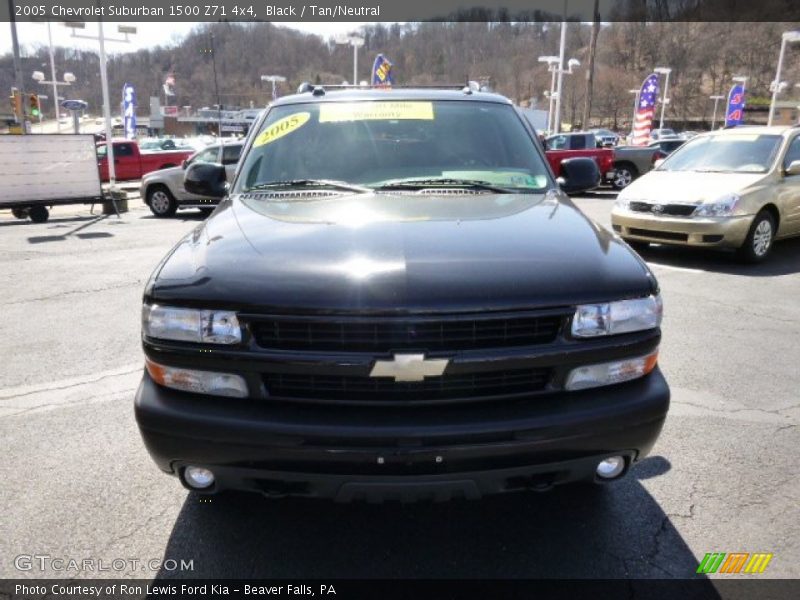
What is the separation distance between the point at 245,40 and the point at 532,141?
297ft

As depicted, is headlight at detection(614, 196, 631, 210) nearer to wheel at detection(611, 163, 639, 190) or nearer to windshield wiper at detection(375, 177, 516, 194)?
windshield wiper at detection(375, 177, 516, 194)

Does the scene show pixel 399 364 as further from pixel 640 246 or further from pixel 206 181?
pixel 640 246

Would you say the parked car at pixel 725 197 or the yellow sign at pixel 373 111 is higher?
the yellow sign at pixel 373 111

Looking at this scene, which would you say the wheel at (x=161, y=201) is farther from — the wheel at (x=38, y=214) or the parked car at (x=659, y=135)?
the parked car at (x=659, y=135)

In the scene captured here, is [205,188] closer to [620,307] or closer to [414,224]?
[414,224]

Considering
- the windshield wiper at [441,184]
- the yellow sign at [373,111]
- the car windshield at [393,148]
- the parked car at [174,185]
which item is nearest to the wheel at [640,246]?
the car windshield at [393,148]

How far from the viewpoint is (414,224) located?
2611 mm

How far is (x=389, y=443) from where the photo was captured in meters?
2.09

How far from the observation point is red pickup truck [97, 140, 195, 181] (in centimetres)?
2277

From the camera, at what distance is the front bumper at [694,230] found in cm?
794

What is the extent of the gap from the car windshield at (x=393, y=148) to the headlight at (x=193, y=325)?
4.18 feet

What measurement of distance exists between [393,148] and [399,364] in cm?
172

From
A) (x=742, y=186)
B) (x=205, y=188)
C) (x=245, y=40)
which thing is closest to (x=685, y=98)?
(x=245, y=40)

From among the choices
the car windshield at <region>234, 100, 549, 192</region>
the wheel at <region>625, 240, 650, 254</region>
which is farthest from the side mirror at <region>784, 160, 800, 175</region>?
the car windshield at <region>234, 100, 549, 192</region>
